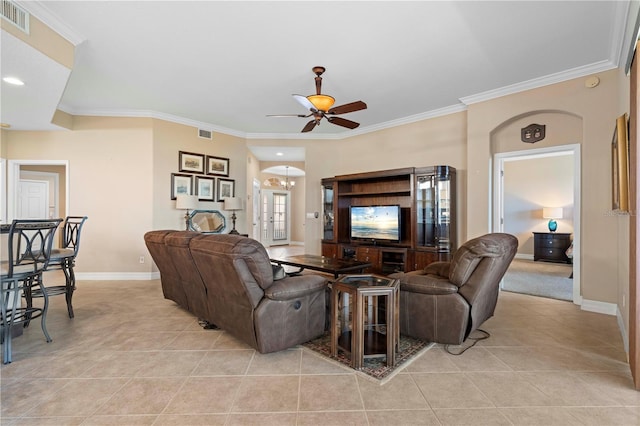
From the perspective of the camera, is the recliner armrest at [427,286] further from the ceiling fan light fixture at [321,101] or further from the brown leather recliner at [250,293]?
the ceiling fan light fixture at [321,101]

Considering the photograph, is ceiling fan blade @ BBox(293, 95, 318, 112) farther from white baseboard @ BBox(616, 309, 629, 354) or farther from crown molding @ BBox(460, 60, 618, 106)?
white baseboard @ BBox(616, 309, 629, 354)

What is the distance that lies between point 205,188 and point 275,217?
505 centimetres

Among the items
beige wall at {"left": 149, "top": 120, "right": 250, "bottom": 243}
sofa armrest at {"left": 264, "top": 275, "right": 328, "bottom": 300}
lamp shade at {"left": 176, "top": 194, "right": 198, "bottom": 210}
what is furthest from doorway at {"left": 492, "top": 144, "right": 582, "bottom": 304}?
lamp shade at {"left": 176, "top": 194, "right": 198, "bottom": 210}

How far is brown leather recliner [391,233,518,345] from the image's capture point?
8.29ft

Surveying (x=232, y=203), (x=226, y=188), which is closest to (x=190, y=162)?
(x=226, y=188)

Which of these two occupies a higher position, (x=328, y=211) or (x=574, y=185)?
(x=574, y=185)

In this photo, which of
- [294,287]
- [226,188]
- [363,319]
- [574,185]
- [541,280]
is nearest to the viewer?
[363,319]

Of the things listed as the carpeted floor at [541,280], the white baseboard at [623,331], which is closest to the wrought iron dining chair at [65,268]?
the white baseboard at [623,331]

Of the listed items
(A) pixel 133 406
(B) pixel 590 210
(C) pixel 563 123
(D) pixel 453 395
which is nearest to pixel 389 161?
(C) pixel 563 123

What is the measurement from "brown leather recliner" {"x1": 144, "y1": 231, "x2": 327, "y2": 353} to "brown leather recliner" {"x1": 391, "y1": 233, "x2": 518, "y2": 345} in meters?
0.81

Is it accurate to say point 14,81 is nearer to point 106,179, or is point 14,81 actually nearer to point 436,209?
point 106,179

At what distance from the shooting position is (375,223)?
5605 mm

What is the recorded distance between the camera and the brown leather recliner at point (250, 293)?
2.34m

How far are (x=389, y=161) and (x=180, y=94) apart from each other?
3.79 m
